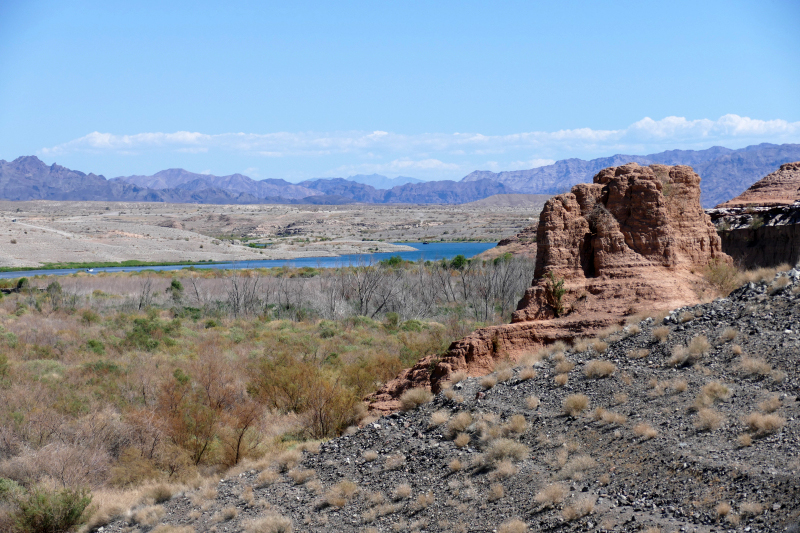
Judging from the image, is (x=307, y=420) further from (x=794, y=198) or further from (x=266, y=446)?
(x=794, y=198)

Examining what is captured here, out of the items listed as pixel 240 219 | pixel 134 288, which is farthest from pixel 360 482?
pixel 240 219

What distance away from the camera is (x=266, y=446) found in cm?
1592

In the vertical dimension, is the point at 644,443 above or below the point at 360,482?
above

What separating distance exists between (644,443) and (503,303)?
32.6 metres

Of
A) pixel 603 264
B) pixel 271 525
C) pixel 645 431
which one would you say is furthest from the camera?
pixel 603 264

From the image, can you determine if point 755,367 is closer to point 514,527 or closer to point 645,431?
point 645,431

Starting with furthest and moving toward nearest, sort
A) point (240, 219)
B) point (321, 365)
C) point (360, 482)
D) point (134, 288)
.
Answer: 1. point (240, 219)
2. point (134, 288)
3. point (321, 365)
4. point (360, 482)

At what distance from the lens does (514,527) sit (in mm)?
8766

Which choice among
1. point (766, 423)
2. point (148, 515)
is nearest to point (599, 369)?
point (766, 423)

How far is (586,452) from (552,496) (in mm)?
1300

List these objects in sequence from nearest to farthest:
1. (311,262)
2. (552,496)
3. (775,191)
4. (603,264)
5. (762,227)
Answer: (552,496), (603,264), (762,227), (775,191), (311,262)

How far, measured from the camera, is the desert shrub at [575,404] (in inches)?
448

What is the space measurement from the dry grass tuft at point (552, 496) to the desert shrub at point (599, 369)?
11.5 feet

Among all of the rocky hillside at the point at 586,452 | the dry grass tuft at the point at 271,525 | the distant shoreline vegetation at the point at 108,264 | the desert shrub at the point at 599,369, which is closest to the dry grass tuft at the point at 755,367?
the rocky hillside at the point at 586,452
